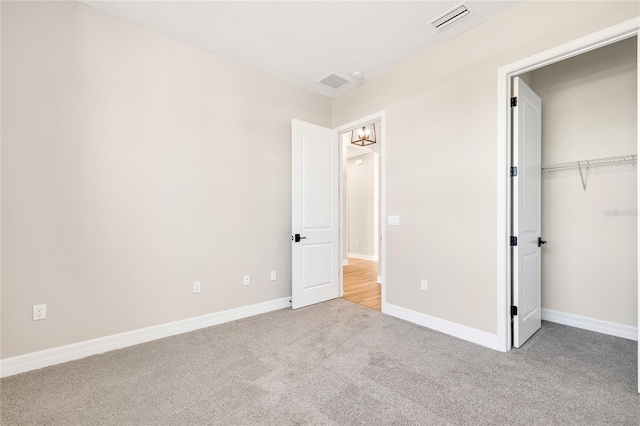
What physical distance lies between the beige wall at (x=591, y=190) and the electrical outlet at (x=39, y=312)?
15.8 feet

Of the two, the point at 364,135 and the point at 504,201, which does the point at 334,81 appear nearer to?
the point at 364,135

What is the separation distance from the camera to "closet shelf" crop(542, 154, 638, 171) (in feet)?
8.89

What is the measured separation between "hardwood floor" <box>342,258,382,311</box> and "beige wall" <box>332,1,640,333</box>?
66cm

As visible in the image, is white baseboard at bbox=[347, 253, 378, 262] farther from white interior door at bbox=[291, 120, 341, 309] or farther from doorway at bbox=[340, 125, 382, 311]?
white interior door at bbox=[291, 120, 341, 309]

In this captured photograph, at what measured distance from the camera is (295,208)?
367 centimetres

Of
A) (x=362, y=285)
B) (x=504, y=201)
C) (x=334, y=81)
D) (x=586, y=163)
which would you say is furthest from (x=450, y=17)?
(x=362, y=285)

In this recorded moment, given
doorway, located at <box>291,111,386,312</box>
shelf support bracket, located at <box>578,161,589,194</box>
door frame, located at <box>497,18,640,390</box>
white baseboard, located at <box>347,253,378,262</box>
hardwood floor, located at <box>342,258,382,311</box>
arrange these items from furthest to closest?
white baseboard, located at <box>347,253,378,262</box>, hardwood floor, located at <box>342,258,382,311</box>, doorway, located at <box>291,111,386,312</box>, shelf support bracket, located at <box>578,161,589,194</box>, door frame, located at <box>497,18,640,390</box>

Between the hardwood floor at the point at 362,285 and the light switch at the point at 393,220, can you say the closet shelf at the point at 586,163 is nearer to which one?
the light switch at the point at 393,220

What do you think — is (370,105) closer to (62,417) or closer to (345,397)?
(345,397)

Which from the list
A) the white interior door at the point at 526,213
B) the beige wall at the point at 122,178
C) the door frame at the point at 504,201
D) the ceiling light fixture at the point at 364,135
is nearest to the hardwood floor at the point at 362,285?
the beige wall at the point at 122,178

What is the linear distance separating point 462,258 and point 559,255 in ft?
4.19

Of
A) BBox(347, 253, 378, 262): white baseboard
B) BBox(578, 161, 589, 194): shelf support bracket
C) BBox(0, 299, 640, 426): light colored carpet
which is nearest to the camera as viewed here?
BBox(0, 299, 640, 426): light colored carpet

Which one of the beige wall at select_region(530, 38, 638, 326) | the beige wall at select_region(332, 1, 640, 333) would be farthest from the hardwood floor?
the beige wall at select_region(530, 38, 638, 326)

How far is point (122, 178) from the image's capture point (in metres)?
2.64
